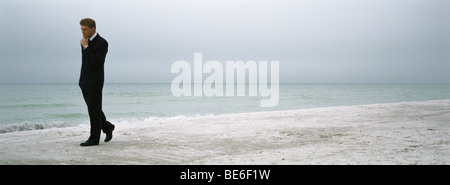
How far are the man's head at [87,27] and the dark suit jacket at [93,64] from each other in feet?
0.30

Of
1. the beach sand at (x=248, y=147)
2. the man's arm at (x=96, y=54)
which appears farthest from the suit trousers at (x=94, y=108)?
the man's arm at (x=96, y=54)

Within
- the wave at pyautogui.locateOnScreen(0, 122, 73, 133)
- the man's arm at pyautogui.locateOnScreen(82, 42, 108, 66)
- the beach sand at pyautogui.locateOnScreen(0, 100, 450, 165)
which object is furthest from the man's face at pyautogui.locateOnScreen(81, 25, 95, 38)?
the wave at pyautogui.locateOnScreen(0, 122, 73, 133)

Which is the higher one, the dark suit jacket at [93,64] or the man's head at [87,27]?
the man's head at [87,27]

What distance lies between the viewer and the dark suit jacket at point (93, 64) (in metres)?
4.48

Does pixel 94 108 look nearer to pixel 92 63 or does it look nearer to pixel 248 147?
pixel 92 63

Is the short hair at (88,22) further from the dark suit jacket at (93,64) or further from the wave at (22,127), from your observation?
the wave at (22,127)

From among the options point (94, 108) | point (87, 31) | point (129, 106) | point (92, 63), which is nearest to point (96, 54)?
point (92, 63)

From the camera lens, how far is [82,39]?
14.8 ft

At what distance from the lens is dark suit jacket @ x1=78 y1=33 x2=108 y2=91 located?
4477mm

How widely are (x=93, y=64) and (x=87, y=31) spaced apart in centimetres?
43

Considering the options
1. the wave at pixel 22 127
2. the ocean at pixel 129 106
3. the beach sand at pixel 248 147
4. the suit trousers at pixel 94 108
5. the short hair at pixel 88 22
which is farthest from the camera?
the ocean at pixel 129 106

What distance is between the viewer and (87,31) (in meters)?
4.46
